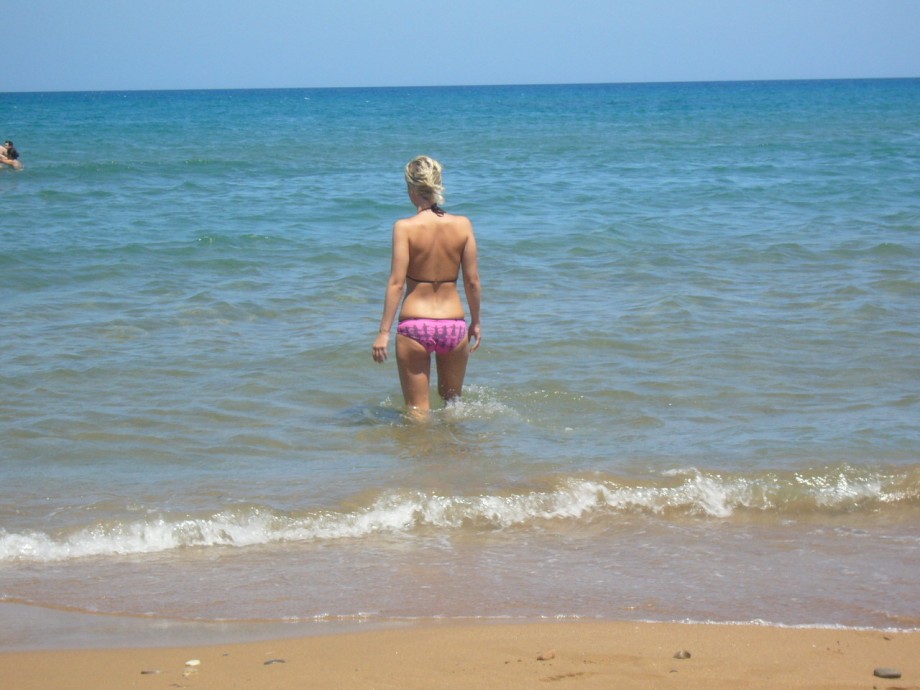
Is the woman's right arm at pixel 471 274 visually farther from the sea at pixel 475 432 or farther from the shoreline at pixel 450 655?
the shoreline at pixel 450 655

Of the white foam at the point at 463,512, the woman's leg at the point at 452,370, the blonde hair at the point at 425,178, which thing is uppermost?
the blonde hair at the point at 425,178

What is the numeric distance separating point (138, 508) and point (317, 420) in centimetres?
153

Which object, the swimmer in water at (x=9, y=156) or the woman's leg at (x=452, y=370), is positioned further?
the swimmer in water at (x=9, y=156)

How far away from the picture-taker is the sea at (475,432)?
3.94 metres

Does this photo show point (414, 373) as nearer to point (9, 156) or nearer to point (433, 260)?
point (433, 260)

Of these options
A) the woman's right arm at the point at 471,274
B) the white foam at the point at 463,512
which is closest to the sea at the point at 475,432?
the white foam at the point at 463,512

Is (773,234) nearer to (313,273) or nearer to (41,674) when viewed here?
(313,273)

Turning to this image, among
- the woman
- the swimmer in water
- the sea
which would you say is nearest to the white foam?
the sea

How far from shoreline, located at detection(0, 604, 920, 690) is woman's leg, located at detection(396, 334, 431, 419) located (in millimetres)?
2208

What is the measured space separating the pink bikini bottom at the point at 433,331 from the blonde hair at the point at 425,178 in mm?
636

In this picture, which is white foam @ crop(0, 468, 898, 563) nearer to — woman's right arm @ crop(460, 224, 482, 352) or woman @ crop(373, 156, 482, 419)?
woman @ crop(373, 156, 482, 419)

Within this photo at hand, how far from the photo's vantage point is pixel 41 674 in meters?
3.17

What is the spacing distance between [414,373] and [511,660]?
263 centimetres

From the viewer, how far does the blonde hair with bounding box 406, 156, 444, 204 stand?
532cm
